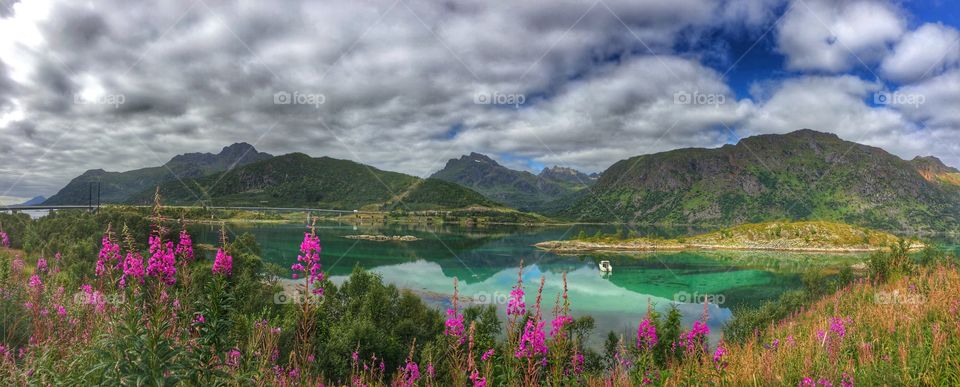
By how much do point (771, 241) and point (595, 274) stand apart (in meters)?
73.8

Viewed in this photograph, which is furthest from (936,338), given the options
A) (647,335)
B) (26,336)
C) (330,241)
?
(330,241)

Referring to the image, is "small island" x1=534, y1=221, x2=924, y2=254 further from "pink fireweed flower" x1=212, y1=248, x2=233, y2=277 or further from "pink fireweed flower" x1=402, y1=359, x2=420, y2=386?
"pink fireweed flower" x1=212, y1=248, x2=233, y2=277

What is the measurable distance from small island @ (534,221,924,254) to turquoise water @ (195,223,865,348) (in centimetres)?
1027

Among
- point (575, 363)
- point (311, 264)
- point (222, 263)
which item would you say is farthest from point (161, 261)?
point (575, 363)

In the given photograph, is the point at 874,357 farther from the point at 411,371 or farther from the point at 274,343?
the point at 274,343

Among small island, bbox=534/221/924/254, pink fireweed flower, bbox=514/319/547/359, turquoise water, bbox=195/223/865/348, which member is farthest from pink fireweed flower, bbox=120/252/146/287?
small island, bbox=534/221/924/254

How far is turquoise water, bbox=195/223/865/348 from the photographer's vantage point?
161 ft

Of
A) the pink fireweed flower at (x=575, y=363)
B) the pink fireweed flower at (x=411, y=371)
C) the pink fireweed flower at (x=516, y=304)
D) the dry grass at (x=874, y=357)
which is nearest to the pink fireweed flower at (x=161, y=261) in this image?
the pink fireweed flower at (x=411, y=371)

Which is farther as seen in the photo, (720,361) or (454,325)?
(454,325)

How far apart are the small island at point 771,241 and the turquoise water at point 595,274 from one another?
33.7 feet

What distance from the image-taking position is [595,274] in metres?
76.4

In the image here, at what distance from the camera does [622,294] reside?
58.0 m

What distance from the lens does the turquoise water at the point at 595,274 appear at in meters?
49.1

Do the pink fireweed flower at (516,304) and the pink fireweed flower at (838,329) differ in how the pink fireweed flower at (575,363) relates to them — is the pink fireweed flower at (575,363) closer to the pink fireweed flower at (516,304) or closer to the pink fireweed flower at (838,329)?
the pink fireweed flower at (516,304)
